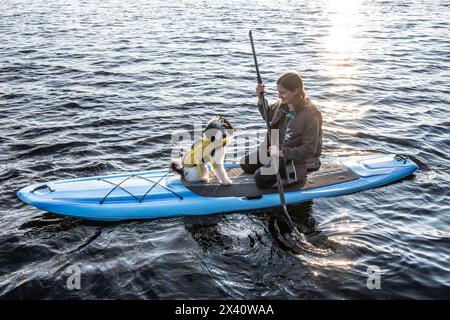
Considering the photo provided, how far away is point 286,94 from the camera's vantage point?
6.86 meters

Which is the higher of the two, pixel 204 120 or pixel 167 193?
pixel 167 193

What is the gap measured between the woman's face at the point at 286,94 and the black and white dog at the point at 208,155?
90cm

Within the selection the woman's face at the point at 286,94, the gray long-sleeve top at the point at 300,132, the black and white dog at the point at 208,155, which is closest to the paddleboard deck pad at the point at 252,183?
the black and white dog at the point at 208,155

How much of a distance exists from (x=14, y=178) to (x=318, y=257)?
562 cm

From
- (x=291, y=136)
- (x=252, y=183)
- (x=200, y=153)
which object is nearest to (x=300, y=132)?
(x=291, y=136)

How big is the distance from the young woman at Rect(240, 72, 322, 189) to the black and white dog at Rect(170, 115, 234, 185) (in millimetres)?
675

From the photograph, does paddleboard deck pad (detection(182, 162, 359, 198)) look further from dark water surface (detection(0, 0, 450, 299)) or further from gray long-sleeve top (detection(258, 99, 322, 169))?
gray long-sleeve top (detection(258, 99, 322, 169))

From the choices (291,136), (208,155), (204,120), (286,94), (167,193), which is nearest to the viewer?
(286,94)

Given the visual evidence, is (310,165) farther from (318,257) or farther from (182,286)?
(182,286)

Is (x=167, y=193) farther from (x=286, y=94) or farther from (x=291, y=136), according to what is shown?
(x=286, y=94)

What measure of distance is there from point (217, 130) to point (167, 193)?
4.62 ft

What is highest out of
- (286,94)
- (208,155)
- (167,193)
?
(286,94)

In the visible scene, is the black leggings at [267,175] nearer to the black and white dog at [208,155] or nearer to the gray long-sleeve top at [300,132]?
the gray long-sleeve top at [300,132]
